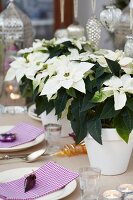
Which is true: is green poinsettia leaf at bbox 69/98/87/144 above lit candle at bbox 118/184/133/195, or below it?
above

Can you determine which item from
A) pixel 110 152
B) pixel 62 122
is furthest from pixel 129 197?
pixel 62 122

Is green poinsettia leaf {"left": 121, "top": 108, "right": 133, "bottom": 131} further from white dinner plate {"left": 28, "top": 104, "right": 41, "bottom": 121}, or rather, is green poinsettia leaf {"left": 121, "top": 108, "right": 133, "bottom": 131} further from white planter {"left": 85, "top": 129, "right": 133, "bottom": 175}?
white dinner plate {"left": 28, "top": 104, "right": 41, "bottom": 121}

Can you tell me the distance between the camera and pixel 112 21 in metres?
1.65

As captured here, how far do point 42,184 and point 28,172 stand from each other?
10 centimetres

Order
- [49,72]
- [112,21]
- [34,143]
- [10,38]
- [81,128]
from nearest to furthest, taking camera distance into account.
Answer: [81,128], [49,72], [34,143], [112,21], [10,38]

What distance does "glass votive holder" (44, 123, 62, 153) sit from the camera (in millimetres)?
1330

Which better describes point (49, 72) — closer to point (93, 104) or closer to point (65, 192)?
point (93, 104)

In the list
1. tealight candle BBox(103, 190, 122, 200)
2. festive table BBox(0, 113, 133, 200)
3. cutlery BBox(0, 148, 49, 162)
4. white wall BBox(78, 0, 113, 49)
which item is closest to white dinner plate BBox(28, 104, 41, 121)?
festive table BBox(0, 113, 133, 200)

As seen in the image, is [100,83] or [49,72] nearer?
[100,83]

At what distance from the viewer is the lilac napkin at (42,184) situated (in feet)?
3.36

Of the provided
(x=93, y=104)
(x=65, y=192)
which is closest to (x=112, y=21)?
(x=93, y=104)

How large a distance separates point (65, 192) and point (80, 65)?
34cm

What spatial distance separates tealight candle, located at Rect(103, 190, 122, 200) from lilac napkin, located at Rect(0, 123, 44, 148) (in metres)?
0.44

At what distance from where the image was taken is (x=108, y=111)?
108 centimetres
